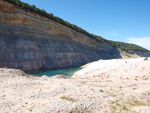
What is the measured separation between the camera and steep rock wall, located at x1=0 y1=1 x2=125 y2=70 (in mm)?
24109

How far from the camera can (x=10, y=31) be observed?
26078 mm

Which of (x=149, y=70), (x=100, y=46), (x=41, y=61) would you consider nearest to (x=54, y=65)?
(x=41, y=61)

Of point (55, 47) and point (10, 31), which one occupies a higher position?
point (10, 31)

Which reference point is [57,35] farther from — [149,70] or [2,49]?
[149,70]

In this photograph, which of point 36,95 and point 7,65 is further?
point 7,65

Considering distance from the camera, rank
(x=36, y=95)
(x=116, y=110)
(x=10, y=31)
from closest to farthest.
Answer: (x=116, y=110) < (x=36, y=95) < (x=10, y=31)

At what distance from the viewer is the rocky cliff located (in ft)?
79.1

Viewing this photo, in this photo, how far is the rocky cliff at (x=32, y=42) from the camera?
24.1 metres

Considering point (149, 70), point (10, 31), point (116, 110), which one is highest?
point (10, 31)

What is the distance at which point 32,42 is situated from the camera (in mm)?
28344

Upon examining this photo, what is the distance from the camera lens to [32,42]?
2834cm

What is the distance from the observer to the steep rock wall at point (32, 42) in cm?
2411

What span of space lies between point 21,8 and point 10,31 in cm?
685

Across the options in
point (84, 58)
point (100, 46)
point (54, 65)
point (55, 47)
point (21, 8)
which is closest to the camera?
point (21, 8)
